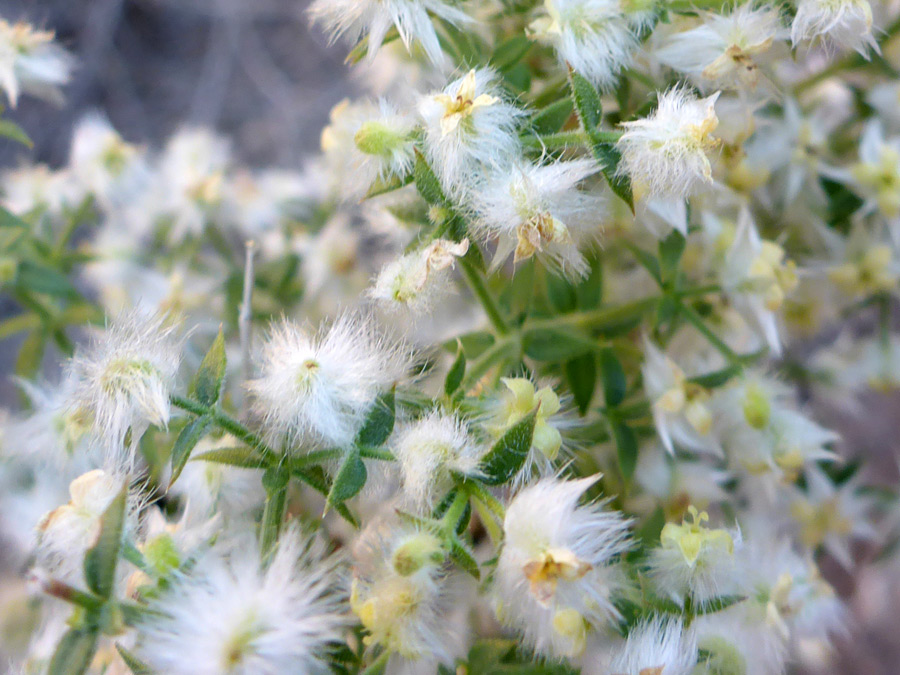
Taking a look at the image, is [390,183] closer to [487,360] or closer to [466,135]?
[466,135]

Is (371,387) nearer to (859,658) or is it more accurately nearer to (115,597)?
(115,597)

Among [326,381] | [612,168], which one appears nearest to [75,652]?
[326,381]

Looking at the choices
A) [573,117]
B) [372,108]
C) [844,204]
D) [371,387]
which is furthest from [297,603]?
[844,204]

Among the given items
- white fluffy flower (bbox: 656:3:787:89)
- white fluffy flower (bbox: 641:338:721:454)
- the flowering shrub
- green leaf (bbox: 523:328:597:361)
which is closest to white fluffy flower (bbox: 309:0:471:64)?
the flowering shrub

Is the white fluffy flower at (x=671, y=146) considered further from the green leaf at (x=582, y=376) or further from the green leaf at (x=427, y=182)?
the green leaf at (x=582, y=376)

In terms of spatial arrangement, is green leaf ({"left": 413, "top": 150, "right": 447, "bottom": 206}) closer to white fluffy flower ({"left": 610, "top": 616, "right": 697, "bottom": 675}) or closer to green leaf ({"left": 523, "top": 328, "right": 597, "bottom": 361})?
green leaf ({"left": 523, "top": 328, "right": 597, "bottom": 361})

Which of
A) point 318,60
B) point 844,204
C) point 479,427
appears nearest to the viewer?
point 479,427

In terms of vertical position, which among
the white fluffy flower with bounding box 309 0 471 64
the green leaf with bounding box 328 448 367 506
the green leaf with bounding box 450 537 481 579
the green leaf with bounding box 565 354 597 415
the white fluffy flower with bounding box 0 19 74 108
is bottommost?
the green leaf with bounding box 450 537 481 579
